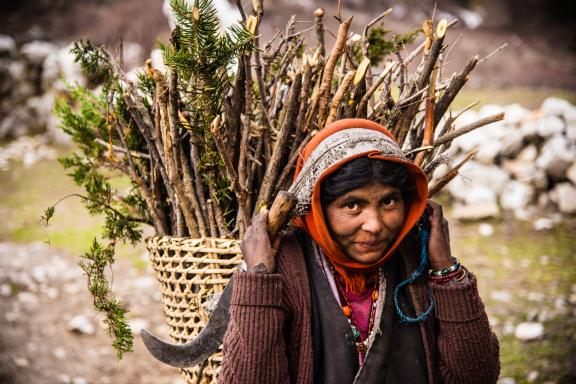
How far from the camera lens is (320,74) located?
6.53 ft

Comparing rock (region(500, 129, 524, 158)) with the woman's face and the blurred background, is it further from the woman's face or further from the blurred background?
the woman's face

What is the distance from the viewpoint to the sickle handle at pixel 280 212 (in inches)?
60.3

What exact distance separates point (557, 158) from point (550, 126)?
26.3 inches

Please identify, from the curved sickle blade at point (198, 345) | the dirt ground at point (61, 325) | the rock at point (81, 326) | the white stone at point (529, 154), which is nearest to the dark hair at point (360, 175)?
the curved sickle blade at point (198, 345)

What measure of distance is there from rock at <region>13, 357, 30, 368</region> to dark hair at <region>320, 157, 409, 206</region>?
11.0 feet

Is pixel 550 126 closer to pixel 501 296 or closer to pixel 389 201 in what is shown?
pixel 501 296

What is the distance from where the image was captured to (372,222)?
155cm

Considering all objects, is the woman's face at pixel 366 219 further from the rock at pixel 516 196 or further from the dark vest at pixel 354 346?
the rock at pixel 516 196

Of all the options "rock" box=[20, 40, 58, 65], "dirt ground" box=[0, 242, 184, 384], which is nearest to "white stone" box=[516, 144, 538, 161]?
"dirt ground" box=[0, 242, 184, 384]

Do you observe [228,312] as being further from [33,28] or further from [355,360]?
[33,28]

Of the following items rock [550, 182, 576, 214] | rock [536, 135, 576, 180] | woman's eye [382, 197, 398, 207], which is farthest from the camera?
rock [536, 135, 576, 180]

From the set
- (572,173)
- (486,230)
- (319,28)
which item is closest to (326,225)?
(319,28)

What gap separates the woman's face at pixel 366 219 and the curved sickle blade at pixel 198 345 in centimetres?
46

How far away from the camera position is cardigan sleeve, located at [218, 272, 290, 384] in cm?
150
